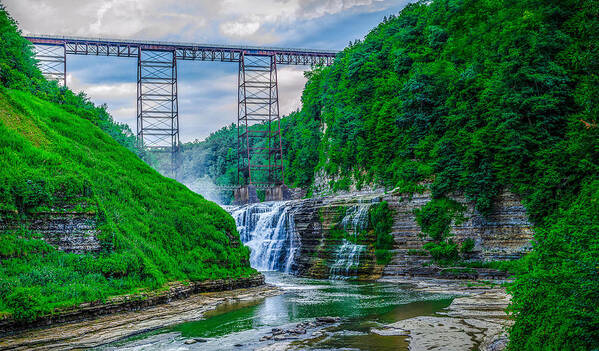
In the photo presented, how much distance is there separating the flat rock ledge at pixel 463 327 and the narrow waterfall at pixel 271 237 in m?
15.5

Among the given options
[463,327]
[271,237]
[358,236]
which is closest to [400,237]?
[358,236]

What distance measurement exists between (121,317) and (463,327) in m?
9.66

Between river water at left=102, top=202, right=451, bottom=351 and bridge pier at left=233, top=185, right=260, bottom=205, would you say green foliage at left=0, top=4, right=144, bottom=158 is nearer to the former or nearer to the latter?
river water at left=102, top=202, right=451, bottom=351

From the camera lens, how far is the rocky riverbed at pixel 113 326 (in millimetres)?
10867

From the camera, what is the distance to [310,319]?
13422 millimetres

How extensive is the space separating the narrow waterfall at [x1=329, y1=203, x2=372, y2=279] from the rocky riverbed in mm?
9346

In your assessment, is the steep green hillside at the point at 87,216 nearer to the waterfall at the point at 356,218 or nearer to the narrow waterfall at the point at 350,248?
the narrow waterfall at the point at 350,248

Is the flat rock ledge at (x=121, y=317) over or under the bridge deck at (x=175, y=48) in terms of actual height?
under

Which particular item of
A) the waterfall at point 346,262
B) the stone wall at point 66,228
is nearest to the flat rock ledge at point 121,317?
the stone wall at point 66,228

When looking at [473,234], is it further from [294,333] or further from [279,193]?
[279,193]

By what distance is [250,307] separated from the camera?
16.5 meters

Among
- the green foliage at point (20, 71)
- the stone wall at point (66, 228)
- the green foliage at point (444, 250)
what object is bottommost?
the green foliage at point (444, 250)

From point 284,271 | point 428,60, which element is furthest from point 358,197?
point 428,60

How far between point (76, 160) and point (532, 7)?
2318 centimetres
